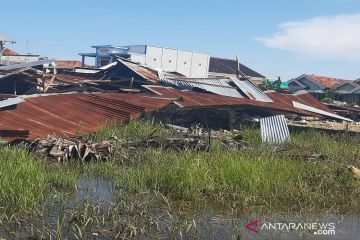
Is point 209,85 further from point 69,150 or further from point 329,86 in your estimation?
point 329,86

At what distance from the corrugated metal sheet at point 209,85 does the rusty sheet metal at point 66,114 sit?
13.9 feet

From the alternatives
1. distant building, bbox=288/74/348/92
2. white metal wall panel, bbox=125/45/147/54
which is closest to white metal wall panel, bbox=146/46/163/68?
white metal wall panel, bbox=125/45/147/54

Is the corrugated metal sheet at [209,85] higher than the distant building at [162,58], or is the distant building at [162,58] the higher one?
the distant building at [162,58]

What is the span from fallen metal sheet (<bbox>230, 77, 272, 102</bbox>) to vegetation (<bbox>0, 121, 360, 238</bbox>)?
9.98 meters

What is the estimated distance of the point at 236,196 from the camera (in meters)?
5.66

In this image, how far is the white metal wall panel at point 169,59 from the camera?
37.9 metres

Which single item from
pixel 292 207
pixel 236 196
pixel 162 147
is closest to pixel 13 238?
pixel 236 196

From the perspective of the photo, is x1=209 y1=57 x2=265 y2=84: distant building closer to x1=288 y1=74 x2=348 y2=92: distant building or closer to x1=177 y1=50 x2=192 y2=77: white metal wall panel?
x1=288 y1=74 x2=348 y2=92: distant building

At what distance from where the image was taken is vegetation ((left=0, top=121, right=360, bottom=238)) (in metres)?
4.44

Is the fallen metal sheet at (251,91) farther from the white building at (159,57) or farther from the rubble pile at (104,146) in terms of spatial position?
the white building at (159,57)

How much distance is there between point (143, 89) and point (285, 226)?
12.7 meters

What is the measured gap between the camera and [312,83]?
129 ft

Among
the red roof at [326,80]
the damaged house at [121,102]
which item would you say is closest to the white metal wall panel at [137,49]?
the damaged house at [121,102]

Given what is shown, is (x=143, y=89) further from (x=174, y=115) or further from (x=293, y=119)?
(x=293, y=119)
